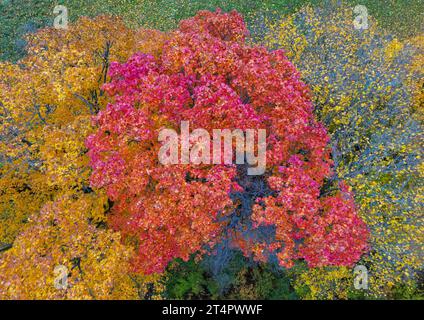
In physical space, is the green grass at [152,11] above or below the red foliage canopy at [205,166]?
above

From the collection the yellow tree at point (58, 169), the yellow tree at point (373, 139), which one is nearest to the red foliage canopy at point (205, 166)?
the yellow tree at point (58, 169)

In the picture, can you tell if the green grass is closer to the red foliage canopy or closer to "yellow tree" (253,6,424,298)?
"yellow tree" (253,6,424,298)

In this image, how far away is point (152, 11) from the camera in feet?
156

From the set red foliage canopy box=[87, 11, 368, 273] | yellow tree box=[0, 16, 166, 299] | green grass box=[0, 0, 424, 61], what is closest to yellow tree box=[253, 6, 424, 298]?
red foliage canopy box=[87, 11, 368, 273]

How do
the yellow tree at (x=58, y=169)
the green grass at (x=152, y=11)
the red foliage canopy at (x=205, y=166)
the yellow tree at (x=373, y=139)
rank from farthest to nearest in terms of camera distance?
1. the green grass at (x=152, y=11)
2. the yellow tree at (x=373, y=139)
3. the red foliage canopy at (x=205, y=166)
4. the yellow tree at (x=58, y=169)

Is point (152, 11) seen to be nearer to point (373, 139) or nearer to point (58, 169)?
point (58, 169)

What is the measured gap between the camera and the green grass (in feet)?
145

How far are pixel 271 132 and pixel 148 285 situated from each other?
14657mm

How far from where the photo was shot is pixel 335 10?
38.9 m

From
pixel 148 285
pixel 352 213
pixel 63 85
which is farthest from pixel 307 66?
pixel 148 285

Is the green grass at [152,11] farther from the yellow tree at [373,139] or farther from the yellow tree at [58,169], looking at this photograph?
the yellow tree at [58,169]

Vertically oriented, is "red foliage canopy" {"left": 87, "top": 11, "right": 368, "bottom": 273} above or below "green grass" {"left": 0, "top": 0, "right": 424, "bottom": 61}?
below

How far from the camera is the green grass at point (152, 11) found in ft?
145

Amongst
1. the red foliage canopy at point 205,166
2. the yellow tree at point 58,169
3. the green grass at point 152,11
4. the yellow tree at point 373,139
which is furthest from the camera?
the green grass at point 152,11
